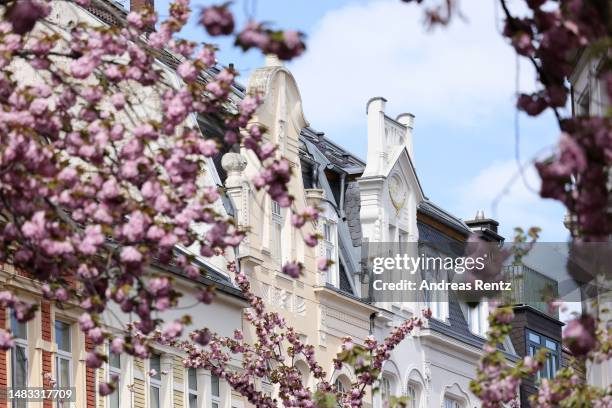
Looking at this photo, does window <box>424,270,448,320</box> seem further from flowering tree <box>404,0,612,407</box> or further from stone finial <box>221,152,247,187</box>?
flowering tree <box>404,0,612,407</box>

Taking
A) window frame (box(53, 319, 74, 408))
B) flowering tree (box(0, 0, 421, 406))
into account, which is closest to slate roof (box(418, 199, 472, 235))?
window frame (box(53, 319, 74, 408))

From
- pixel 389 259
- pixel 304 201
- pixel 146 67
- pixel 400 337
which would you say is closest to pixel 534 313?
pixel 389 259

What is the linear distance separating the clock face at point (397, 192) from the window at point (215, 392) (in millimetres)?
10733

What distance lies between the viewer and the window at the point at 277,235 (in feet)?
133

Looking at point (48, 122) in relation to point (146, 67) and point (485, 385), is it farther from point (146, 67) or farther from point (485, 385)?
point (485, 385)

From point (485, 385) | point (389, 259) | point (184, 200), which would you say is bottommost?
point (485, 385)

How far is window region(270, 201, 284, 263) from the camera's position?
133 ft

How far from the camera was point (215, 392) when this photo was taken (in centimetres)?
3819

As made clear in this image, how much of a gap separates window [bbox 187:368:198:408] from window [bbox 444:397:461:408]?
1347cm

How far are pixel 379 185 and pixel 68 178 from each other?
31029 millimetres

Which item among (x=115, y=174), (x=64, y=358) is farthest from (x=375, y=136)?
(x=115, y=174)

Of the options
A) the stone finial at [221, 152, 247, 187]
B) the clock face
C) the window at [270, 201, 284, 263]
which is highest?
the clock face

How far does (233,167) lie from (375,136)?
29.2ft

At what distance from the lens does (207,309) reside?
3703 cm
